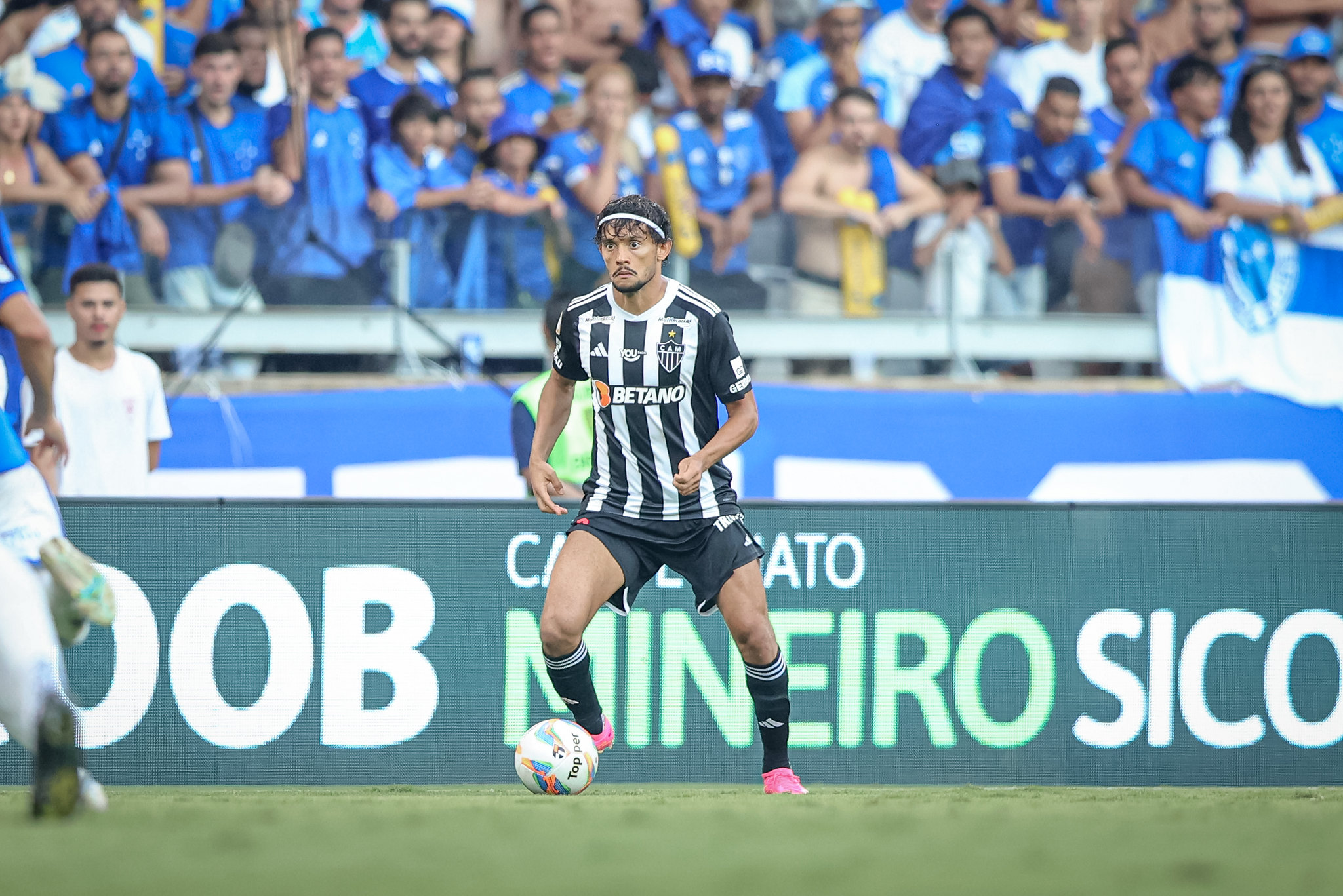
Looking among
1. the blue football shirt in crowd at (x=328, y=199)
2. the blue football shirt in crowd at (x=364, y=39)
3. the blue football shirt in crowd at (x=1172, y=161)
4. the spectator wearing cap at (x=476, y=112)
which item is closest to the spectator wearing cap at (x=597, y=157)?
the spectator wearing cap at (x=476, y=112)

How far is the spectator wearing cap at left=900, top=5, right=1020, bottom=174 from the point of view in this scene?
10.1 meters

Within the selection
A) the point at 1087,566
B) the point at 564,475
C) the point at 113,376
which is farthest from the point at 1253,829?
the point at 113,376

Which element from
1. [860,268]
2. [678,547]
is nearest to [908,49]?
[860,268]

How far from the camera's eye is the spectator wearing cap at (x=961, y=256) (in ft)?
31.9

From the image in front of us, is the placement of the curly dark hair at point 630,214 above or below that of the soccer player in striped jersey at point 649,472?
above

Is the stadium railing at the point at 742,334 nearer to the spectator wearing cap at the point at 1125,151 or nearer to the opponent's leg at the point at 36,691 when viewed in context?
the spectator wearing cap at the point at 1125,151

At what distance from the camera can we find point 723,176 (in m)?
9.84

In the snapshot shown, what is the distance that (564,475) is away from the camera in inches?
291

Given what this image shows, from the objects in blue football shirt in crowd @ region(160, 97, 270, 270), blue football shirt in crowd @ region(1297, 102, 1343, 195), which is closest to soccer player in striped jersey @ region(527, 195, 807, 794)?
blue football shirt in crowd @ region(160, 97, 270, 270)

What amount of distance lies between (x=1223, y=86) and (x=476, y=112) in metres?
4.69

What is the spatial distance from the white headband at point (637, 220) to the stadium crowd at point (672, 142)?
3546 millimetres

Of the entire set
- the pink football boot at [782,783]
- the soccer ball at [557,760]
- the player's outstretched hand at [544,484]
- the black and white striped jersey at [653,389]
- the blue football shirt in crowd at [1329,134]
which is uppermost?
the blue football shirt in crowd at [1329,134]

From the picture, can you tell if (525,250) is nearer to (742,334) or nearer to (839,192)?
(742,334)

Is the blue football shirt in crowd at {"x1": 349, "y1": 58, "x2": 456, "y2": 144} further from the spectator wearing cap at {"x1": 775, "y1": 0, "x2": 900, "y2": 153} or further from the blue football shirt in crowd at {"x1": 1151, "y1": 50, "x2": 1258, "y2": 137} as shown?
the blue football shirt in crowd at {"x1": 1151, "y1": 50, "x2": 1258, "y2": 137}
